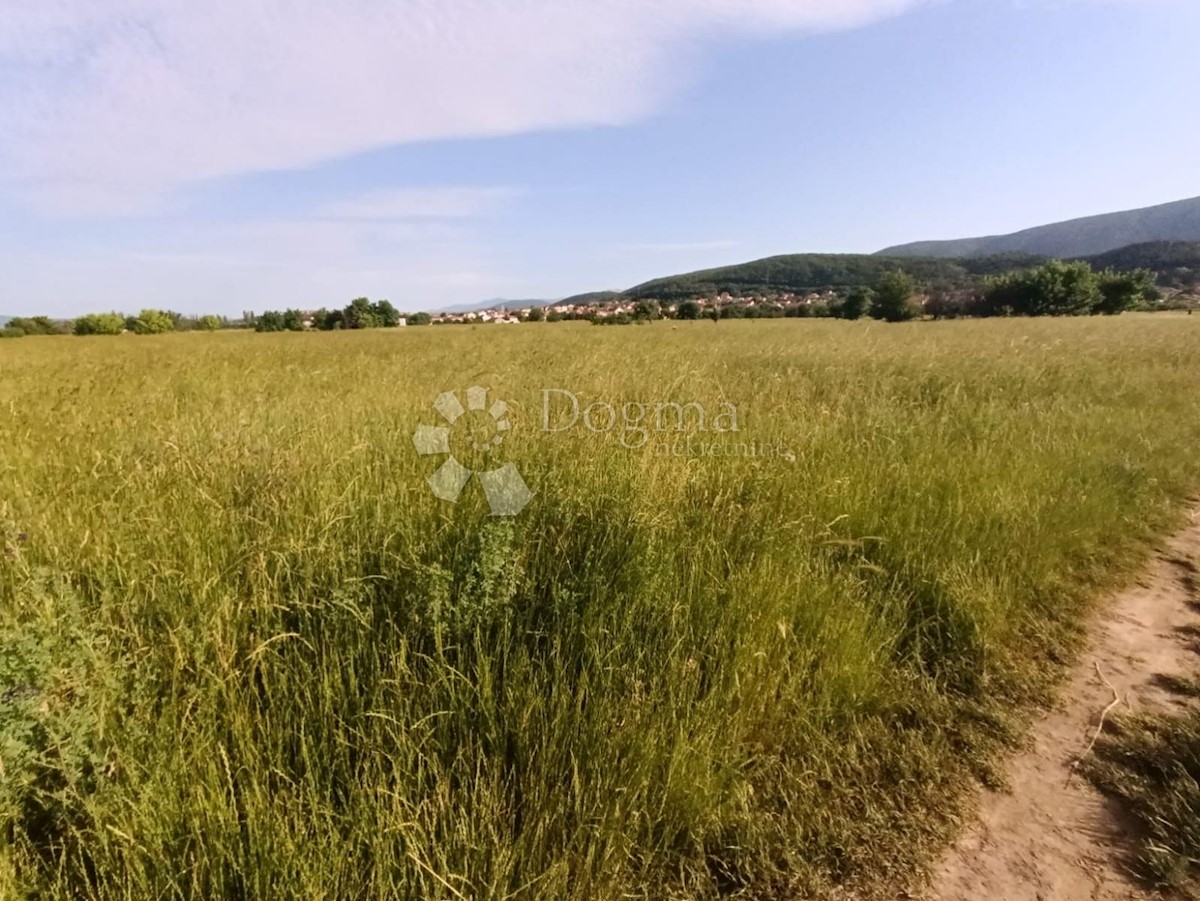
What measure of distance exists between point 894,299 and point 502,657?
53.3 metres

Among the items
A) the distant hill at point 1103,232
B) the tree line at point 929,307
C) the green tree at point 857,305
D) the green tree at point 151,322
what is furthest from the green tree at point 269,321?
the distant hill at point 1103,232

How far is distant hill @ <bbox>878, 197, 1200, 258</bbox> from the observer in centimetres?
16600

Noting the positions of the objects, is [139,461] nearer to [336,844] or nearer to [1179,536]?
[336,844]

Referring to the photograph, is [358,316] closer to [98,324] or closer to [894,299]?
[98,324]

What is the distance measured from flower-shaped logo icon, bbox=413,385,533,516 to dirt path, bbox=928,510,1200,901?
209 cm

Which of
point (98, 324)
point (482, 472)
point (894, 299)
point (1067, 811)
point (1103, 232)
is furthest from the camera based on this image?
point (1103, 232)

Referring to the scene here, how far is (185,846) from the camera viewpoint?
1301 millimetres

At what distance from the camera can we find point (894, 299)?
46531 millimetres

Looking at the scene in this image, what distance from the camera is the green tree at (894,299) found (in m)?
44.6

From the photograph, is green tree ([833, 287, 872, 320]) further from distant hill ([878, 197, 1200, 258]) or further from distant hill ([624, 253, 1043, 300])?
distant hill ([878, 197, 1200, 258])

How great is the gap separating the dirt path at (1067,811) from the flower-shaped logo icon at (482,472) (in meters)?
2.09

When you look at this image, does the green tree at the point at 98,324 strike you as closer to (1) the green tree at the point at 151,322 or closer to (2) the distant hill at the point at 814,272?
(1) the green tree at the point at 151,322

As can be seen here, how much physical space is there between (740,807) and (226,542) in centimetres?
221

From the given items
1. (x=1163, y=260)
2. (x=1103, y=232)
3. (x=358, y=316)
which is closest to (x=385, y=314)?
(x=358, y=316)
